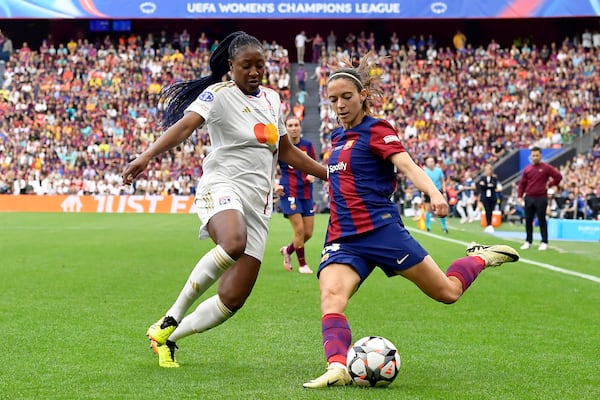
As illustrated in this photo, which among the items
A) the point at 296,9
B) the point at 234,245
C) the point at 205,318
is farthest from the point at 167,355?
the point at 296,9

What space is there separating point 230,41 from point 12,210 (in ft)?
115

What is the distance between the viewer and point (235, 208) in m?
6.51

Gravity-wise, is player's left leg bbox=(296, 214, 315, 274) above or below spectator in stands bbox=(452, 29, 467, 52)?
below

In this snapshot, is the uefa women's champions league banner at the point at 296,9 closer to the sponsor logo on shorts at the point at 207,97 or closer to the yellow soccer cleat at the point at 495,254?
the yellow soccer cleat at the point at 495,254

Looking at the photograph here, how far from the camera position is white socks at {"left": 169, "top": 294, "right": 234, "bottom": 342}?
6562mm

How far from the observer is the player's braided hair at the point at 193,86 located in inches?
277

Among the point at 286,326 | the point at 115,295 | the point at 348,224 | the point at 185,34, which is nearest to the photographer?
the point at 348,224

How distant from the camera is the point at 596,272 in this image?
1438cm

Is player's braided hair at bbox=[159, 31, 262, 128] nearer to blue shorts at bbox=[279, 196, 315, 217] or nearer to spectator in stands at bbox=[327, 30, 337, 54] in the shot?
blue shorts at bbox=[279, 196, 315, 217]

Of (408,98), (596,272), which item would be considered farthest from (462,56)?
(596,272)

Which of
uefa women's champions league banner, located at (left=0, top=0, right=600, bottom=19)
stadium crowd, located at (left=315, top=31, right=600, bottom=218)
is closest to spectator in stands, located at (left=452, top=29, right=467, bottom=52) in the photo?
stadium crowd, located at (left=315, top=31, right=600, bottom=218)

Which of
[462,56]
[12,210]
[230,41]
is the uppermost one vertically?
[462,56]

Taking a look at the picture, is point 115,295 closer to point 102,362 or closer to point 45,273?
point 45,273

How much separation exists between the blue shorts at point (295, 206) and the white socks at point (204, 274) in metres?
7.55
